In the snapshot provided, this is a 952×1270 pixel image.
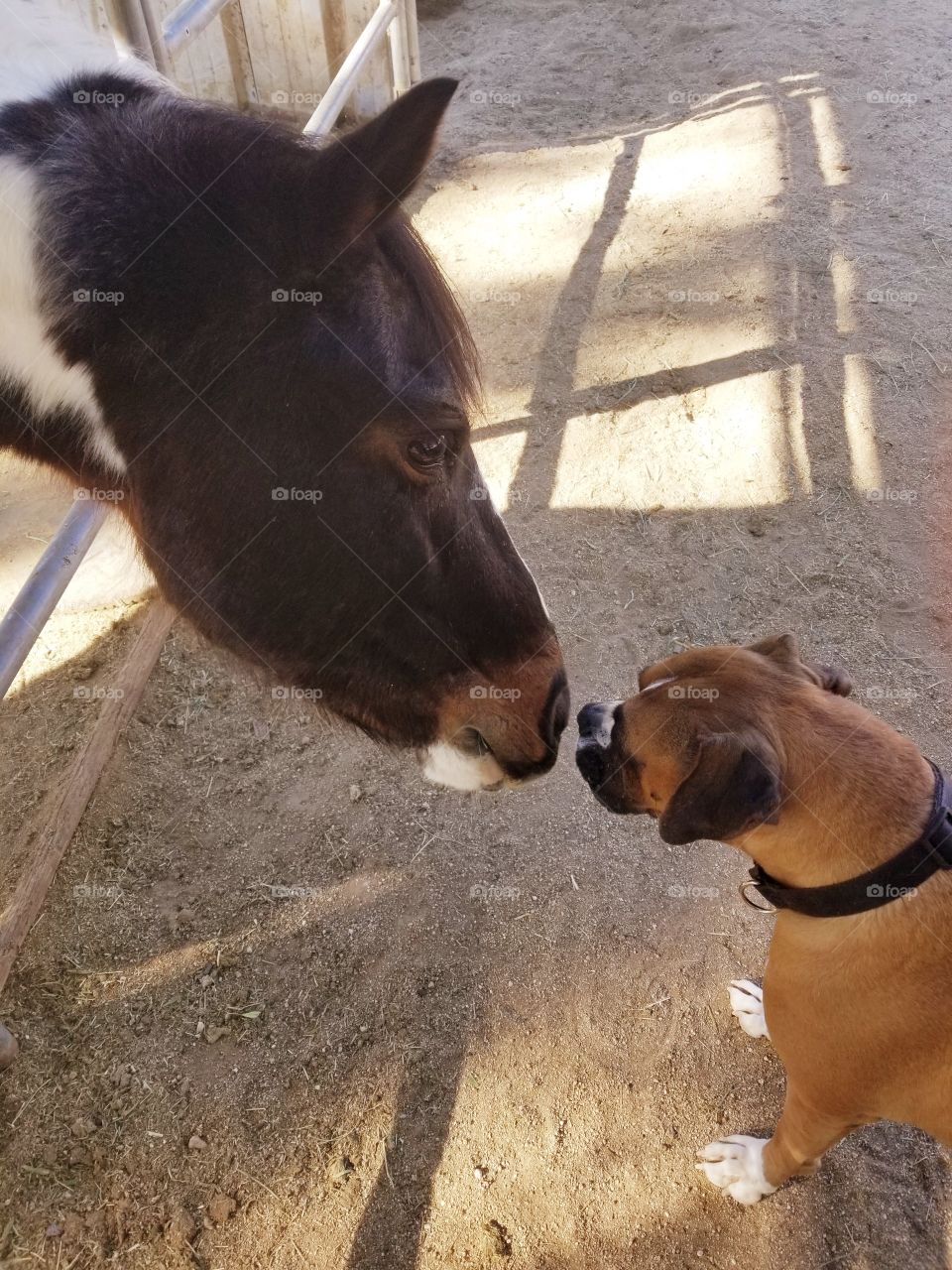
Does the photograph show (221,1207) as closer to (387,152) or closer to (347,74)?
(387,152)

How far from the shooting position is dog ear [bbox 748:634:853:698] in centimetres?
226

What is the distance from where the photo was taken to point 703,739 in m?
1.91

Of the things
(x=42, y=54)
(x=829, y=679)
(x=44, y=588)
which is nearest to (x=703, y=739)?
(x=829, y=679)

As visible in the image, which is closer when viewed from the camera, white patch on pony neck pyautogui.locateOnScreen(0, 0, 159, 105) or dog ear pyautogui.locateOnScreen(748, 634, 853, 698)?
white patch on pony neck pyautogui.locateOnScreen(0, 0, 159, 105)

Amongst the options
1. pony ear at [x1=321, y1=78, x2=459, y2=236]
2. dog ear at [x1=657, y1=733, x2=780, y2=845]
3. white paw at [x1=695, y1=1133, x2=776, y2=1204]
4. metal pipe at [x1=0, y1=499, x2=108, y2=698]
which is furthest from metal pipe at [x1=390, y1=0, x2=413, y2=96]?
white paw at [x1=695, y1=1133, x2=776, y2=1204]

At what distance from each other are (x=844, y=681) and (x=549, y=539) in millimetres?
2289

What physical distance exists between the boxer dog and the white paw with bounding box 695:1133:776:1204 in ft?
0.63

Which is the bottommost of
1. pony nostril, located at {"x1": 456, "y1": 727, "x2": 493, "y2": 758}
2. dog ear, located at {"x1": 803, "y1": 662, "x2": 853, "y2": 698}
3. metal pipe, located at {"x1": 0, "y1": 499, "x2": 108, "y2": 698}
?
dog ear, located at {"x1": 803, "y1": 662, "x2": 853, "y2": 698}

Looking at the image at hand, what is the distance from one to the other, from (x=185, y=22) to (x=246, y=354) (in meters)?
2.41

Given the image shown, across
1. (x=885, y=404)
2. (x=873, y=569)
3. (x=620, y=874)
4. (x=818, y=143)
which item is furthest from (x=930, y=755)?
(x=818, y=143)

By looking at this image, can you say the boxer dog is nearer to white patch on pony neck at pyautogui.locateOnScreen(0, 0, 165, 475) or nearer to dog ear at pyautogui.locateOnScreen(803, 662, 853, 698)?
dog ear at pyautogui.locateOnScreen(803, 662, 853, 698)

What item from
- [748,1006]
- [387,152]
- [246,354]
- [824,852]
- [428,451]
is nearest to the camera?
[387,152]

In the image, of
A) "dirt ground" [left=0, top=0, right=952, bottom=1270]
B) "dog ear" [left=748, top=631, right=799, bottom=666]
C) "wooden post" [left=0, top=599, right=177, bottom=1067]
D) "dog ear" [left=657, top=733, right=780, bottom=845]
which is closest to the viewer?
"dog ear" [left=657, top=733, right=780, bottom=845]

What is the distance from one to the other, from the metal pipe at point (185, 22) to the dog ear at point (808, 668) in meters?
2.90
